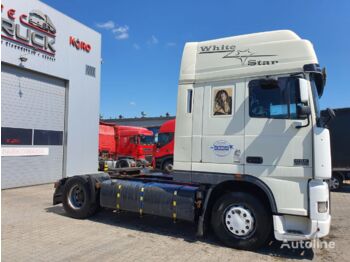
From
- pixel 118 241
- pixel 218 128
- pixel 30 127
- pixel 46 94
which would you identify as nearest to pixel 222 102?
pixel 218 128

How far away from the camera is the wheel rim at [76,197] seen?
8.07 m

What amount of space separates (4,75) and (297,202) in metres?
11.2

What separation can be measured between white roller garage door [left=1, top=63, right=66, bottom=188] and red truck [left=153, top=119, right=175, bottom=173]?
16.4 feet

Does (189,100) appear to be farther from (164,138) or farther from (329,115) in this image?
(164,138)

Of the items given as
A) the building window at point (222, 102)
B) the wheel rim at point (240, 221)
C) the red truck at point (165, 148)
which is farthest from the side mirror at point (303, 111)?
the red truck at point (165, 148)

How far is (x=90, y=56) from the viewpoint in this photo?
55.3ft

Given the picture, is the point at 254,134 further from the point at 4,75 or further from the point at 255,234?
the point at 4,75

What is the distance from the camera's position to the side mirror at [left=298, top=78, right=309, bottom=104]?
5234mm

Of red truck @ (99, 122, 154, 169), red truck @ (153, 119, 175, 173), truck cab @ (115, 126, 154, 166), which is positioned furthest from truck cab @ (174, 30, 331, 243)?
truck cab @ (115, 126, 154, 166)

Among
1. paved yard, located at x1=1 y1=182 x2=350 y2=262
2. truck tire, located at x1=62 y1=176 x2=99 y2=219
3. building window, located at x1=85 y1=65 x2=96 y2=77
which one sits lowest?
paved yard, located at x1=1 y1=182 x2=350 y2=262

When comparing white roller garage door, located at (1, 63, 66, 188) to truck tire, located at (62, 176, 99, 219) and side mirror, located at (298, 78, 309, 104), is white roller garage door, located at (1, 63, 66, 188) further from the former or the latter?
side mirror, located at (298, 78, 309, 104)

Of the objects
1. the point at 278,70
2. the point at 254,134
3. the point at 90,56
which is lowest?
the point at 254,134

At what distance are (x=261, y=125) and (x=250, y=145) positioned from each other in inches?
15.1

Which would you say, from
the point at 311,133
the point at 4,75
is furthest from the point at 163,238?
the point at 4,75
